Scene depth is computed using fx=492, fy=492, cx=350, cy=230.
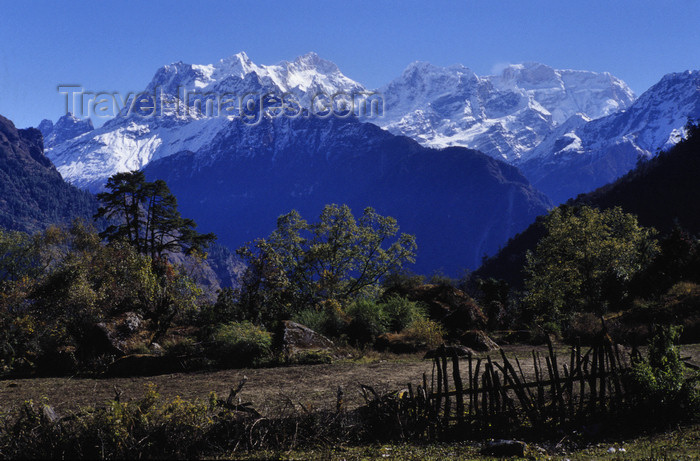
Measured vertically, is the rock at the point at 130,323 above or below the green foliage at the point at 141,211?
below

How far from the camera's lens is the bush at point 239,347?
1709cm

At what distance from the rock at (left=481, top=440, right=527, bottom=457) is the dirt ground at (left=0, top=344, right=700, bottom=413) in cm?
346

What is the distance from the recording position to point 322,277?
90.4ft

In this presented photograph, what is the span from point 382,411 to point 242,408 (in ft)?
8.76

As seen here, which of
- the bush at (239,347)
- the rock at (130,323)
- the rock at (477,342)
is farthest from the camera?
the rock at (477,342)

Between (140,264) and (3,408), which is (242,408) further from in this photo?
(140,264)

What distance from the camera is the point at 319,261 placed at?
29344mm

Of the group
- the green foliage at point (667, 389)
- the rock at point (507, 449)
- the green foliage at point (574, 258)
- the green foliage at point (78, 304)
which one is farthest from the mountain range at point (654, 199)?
the rock at point (507, 449)

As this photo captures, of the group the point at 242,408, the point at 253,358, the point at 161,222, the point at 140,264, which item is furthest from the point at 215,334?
the point at 161,222

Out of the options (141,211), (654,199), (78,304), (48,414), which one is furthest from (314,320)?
(654,199)

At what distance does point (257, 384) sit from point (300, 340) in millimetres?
4533

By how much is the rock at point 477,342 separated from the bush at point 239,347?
8.30 m

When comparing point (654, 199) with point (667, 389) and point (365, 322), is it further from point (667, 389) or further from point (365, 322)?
point (667, 389)

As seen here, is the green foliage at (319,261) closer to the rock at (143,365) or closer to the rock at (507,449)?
the rock at (143,365)
